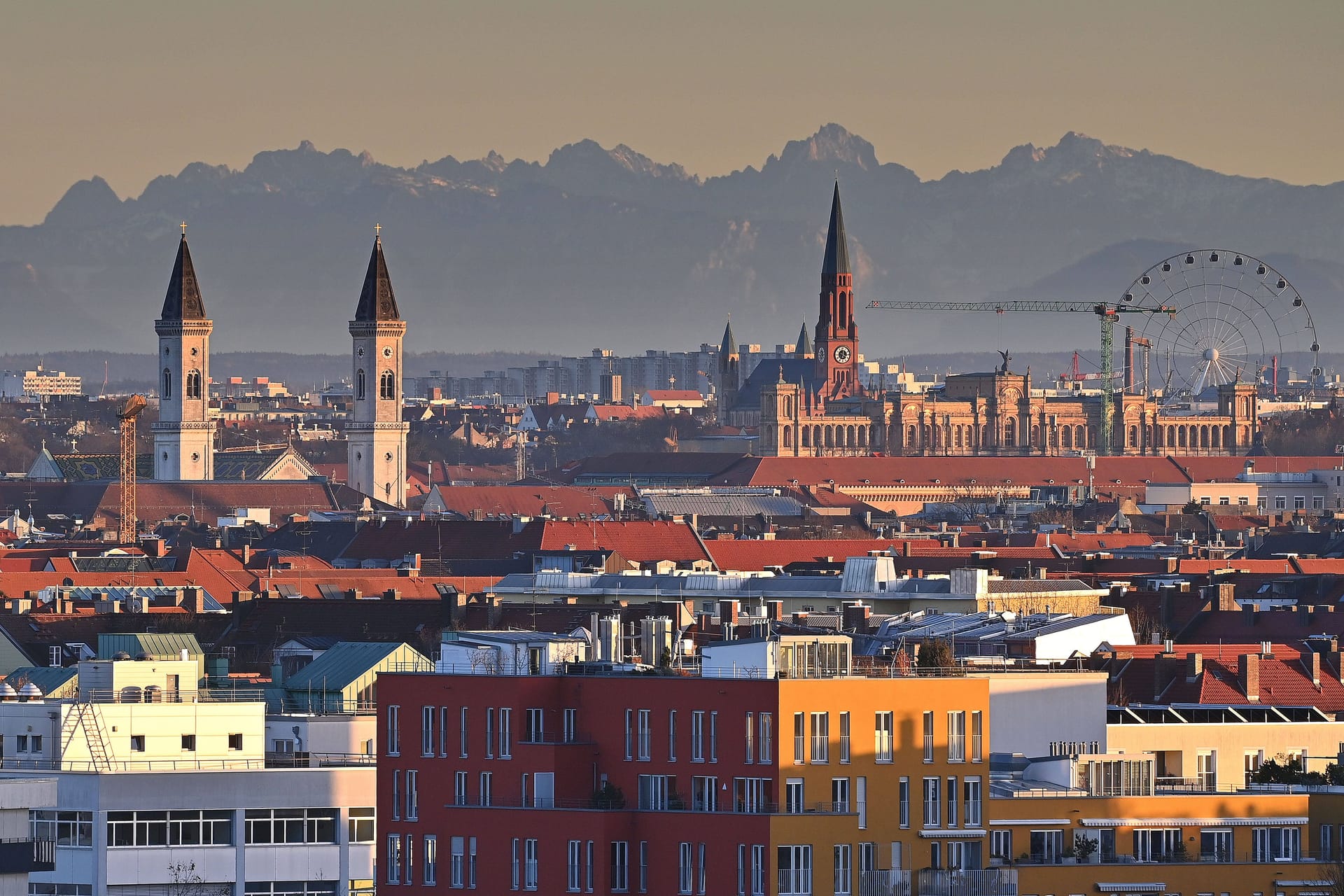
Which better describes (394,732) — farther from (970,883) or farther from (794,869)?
(970,883)

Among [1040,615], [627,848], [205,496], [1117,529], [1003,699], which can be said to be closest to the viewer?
[627,848]

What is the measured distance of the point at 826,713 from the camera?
4047 cm

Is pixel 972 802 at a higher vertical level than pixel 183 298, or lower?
lower

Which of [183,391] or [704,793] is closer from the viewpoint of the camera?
[704,793]

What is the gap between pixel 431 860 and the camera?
42.3m

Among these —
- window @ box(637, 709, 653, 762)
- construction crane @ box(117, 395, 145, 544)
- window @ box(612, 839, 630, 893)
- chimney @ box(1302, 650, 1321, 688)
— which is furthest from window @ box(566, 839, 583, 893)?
construction crane @ box(117, 395, 145, 544)

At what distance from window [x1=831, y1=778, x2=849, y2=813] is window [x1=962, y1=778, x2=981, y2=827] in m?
1.50

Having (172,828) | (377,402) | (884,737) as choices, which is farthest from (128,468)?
(884,737)

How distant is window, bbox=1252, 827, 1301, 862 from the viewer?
4147cm

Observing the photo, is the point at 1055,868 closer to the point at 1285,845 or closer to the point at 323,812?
the point at 1285,845

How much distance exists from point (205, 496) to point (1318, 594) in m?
91.2

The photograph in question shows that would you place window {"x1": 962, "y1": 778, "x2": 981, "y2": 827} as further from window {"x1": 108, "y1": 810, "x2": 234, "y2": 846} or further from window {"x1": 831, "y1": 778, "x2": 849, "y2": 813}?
window {"x1": 108, "y1": 810, "x2": 234, "y2": 846}

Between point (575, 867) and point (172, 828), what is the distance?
33.5 ft

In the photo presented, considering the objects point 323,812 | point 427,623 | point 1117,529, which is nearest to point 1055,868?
→ point 323,812
